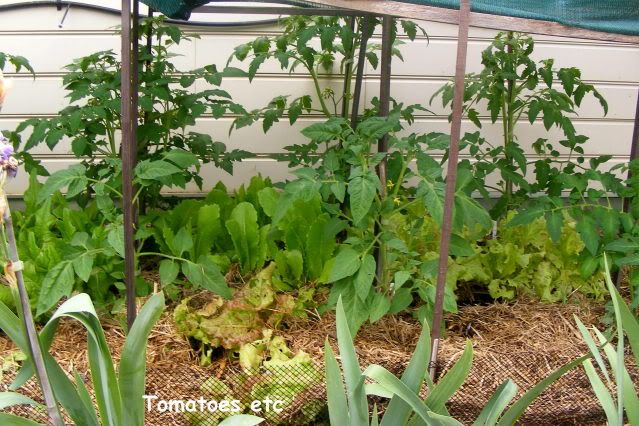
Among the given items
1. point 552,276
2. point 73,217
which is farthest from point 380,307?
point 73,217

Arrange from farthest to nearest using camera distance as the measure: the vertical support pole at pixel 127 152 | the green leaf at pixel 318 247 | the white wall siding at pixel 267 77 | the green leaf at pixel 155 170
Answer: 1. the white wall siding at pixel 267 77
2. the green leaf at pixel 318 247
3. the green leaf at pixel 155 170
4. the vertical support pole at pixel 127 152

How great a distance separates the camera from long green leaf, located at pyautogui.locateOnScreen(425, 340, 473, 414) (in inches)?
64.9

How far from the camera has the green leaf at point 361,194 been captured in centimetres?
213

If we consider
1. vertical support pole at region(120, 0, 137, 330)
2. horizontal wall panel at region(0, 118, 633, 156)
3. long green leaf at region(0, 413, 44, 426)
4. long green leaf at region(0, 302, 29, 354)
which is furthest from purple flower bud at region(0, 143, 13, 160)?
horizontal wall panel at region(0, 118, 633, 156)

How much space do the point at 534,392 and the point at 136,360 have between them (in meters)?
0.92

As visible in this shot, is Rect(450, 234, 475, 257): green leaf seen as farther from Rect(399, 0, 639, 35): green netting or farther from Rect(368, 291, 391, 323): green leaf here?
Rect(399, 0, 639, 35): green netting

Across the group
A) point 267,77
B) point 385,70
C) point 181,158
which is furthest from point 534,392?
point 267,77

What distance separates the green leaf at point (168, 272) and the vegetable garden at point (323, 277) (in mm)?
13

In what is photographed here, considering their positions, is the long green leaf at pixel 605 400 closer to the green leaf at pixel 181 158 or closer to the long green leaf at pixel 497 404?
the long green leaf at pixel 497 404

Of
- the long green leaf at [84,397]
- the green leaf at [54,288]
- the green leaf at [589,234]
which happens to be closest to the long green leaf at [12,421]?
the long green leaf at [84,397]

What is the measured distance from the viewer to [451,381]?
65.3 inches

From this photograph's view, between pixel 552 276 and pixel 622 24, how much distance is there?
1.42 m

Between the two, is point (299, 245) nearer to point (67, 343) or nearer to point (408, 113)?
point (408, 113)

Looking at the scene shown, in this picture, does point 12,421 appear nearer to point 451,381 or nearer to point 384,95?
point 451,381
